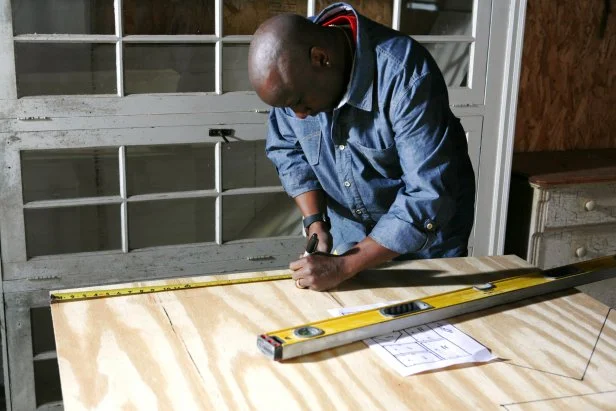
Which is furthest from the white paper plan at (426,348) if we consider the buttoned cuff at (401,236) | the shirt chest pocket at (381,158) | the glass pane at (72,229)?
the glass pane at (72,229)

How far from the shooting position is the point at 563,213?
335cm

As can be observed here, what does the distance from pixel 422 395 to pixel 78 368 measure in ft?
2.16

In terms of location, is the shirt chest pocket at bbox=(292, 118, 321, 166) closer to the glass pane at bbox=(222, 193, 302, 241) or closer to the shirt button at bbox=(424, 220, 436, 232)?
the shirt button at bbox=(424, 220, 436, 232)

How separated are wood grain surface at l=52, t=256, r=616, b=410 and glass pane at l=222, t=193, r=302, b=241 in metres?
1.22

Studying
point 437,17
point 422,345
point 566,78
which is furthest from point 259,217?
point 566,78

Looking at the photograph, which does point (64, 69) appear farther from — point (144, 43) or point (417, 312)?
point (417, 312)

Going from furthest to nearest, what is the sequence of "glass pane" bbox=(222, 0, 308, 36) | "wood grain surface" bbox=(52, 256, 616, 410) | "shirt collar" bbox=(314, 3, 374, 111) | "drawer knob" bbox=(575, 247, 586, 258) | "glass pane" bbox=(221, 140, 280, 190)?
"drawer knob" bbox=(575, 247, 586, 258) < "glass pane" bbox=(221, 140, 280, 190) < "glass pane" bbox=(222, 0, 308, 36) < "shirt collar" bbox=(314, 3, 374, 111) < "wood grain surface" bbox=(52, 256, 616, 410)

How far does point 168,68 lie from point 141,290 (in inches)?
50.6

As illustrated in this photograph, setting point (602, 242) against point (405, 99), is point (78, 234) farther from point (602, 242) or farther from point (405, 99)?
point (602, 242)

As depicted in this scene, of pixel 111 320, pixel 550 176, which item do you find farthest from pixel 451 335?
pixel 550 176

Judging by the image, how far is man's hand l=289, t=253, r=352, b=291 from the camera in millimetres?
1834

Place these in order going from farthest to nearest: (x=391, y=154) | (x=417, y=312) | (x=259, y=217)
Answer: (x=259, y=217), (x=391, y=154), (x=417, y=312)

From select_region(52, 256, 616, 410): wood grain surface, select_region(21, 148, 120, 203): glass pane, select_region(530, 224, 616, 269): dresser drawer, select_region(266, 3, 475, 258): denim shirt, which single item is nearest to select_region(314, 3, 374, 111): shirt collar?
select_region(266, 3, 475, 258): denim shirt

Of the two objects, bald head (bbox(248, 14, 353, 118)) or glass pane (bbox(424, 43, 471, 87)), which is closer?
bald head (bbox(248, 14, 353, 118))
